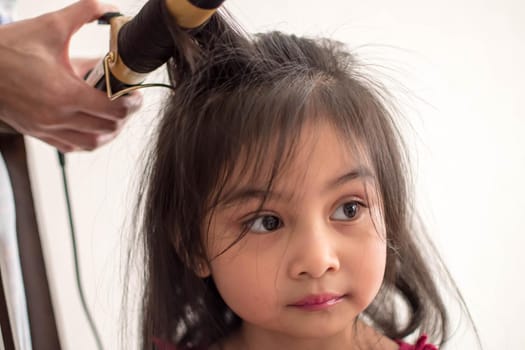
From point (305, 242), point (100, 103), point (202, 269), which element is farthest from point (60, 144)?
point (305, 242)

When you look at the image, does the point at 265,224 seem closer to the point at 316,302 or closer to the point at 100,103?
the point at 316,302

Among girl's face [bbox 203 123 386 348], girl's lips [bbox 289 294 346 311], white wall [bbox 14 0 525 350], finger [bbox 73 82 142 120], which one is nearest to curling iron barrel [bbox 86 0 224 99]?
finger [bbox 73 82 142 120]

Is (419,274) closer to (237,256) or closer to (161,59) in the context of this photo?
(237,256)

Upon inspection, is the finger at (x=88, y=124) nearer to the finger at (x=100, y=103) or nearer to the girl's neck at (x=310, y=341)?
the finger at (x=100, y=103)

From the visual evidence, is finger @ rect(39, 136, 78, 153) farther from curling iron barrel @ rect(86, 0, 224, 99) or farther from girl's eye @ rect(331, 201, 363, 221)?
girl's eye @ rect(331, 201, 363, 221)

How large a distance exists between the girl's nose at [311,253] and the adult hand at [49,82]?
0.23 metres

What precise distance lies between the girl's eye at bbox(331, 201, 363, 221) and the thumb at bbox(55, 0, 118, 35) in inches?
11.9

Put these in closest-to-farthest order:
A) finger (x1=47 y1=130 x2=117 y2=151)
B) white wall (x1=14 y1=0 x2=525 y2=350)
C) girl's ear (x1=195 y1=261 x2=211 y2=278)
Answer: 1. girl's ear (x1=195 y1=261 x2=211 y2=278)
2. finger (x1=47 y1=130 x2=117 y2=151)
3. white wall (x1=14 y1=0 x2=525 y2=350)

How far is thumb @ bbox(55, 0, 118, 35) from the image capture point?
2.11 feet

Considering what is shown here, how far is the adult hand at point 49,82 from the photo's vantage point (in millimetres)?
634

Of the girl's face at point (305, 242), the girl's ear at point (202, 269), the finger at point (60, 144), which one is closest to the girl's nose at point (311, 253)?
the girl's face at point (305, 242)

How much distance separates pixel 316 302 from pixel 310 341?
10 cm

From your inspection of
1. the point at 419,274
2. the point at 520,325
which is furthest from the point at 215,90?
the point at 520,325

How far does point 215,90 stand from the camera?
0.57 meters
